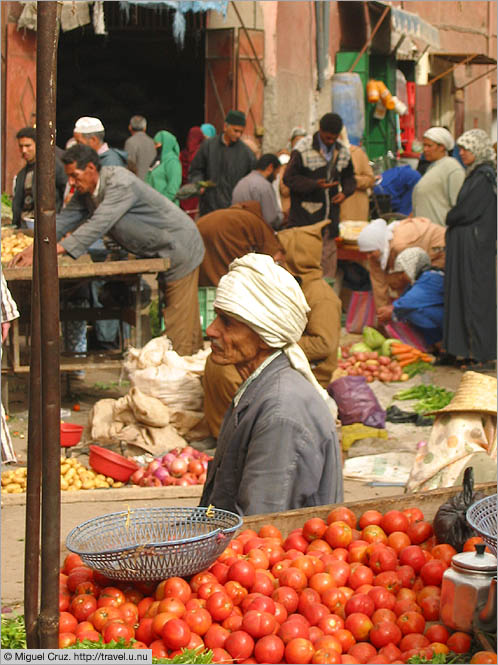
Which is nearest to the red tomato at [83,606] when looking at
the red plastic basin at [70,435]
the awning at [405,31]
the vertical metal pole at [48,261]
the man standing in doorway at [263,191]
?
the vertical metal pole at [48,261]

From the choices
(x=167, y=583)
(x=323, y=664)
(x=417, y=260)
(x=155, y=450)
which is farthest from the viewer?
(x=417, y=260)

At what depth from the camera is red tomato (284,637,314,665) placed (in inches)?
88.5

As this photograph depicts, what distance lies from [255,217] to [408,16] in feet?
42.6

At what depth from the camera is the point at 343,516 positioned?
299 cm

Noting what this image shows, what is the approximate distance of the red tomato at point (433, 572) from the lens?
8.39 feet

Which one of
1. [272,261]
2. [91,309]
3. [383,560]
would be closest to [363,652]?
[383,560]

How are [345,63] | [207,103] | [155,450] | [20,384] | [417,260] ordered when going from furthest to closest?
[345,63] → [207,103] → [417,260] → [20,384] → [155,450]

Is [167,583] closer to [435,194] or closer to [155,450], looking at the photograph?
[155,450]

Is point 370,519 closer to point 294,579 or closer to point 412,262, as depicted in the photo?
point 294,579

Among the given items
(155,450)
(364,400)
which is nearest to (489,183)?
(364,400)

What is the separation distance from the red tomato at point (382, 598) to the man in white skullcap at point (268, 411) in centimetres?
74

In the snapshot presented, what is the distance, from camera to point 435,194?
34.9 feet

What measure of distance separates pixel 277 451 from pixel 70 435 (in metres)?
3.34

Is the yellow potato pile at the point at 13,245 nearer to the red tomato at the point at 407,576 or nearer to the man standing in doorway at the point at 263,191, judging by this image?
the man standing in doorway at the point at 263,191
